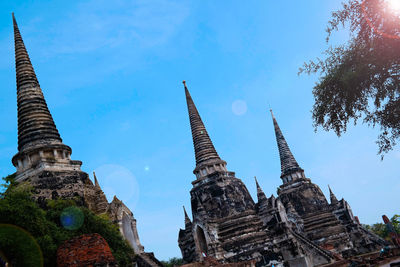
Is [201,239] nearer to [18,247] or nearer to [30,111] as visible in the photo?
[30,111]

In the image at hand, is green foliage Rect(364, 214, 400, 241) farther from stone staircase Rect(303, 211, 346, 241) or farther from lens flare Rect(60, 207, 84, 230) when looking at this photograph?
lens flare Rect(60, 207, 84, 230)

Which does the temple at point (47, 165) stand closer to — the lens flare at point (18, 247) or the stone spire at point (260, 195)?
the lens flare at point (18, 247)

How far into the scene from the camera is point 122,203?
2072cm

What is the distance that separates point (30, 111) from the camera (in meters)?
19.9

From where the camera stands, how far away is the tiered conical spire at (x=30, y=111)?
19.0 m

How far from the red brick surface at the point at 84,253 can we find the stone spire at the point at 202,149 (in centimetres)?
2138

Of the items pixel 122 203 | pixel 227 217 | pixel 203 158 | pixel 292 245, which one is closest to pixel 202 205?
pixel 227 217

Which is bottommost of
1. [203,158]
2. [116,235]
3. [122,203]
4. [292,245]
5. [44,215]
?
[292,245]

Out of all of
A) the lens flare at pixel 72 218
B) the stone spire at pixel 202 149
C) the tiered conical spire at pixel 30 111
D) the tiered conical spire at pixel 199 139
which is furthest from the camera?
the tiered conical spire at pixel 199 139

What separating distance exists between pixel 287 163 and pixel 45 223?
33.6 m

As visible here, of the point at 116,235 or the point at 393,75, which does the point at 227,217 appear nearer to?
the point at 116,235

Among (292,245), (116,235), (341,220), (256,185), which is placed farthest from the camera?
(341,220)

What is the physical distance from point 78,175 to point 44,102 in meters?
5.25

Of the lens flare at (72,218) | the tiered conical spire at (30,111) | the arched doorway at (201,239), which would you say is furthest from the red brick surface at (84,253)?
the arched doorway at (201,239)
